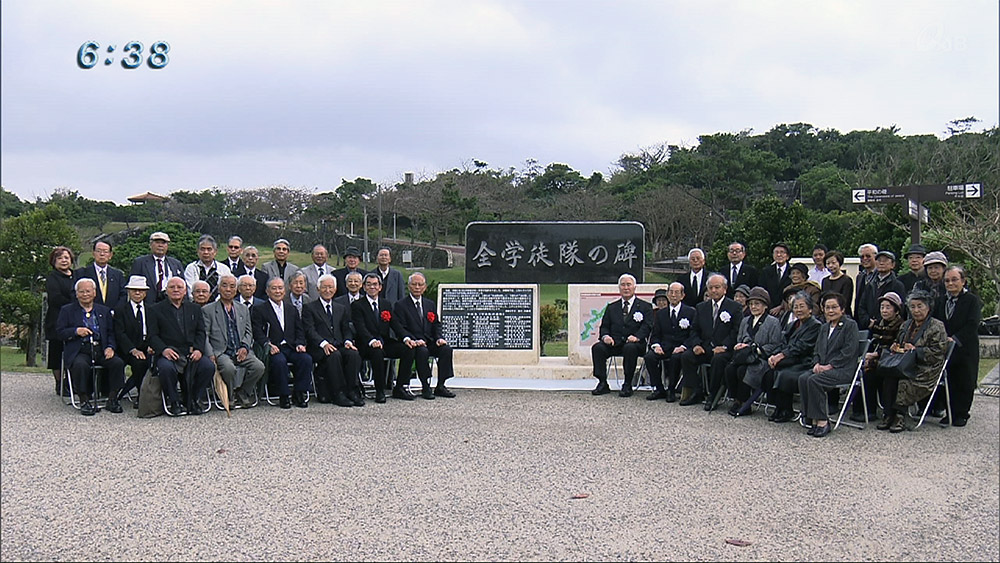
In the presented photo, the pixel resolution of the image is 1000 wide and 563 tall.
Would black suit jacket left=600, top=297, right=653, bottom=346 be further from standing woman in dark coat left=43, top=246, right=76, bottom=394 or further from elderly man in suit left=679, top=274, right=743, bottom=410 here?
standing woman in dark coat left=43, top=246, right=76, bottom=394

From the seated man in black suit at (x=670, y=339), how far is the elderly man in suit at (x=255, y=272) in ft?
13.8

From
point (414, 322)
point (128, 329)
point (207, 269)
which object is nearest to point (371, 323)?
point (414, 322)

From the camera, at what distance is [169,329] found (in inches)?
304

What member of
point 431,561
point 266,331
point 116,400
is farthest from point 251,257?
point 431,561

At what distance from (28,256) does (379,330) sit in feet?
26.9

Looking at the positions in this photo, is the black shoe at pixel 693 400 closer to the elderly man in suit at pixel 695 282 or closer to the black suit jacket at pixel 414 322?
the elderly man in suit at pixel 695 282

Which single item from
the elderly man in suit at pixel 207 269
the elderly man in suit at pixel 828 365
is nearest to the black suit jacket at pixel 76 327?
the elderly man in suit at pixel 207 269

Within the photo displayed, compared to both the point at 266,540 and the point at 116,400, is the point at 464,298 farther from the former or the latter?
the point at 266,540

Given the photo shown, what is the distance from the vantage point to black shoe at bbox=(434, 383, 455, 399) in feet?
29.7

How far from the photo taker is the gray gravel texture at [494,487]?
423cm

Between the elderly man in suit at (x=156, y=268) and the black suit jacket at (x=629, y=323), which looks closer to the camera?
the elderly man in suit at (x=156, y=268)

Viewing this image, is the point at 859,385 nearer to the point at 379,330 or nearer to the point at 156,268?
the point at 379,330

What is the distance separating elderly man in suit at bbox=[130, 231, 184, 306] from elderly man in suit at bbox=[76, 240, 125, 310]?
22cm

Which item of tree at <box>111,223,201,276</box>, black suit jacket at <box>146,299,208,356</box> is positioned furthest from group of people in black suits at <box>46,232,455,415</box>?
tree at <box>111,223,201,276</box>
